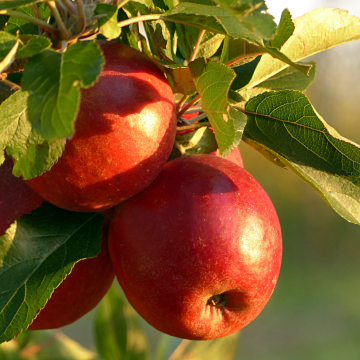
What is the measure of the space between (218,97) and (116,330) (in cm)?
66

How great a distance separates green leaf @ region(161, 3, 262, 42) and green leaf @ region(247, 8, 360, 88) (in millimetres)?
180

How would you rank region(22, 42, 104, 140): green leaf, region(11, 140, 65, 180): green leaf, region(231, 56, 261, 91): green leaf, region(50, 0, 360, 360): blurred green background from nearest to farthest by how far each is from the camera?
region(22, 42, 104, 140): green leaf < region(11, 140, 65, 180): green leaf < region(231, 56, 261, 91): green leaf < region(50, 0, 360, 360): blurred green background

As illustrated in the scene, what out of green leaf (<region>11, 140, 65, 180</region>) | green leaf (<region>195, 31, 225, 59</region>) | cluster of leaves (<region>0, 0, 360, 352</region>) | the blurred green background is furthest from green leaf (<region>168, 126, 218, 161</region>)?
the blurred green background

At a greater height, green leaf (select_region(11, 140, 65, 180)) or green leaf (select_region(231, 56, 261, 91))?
green leaf (select_region(11, 140, 65, 180))

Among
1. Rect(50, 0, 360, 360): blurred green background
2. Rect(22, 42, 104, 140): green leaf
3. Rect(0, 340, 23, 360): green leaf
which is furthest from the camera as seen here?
Rect(50, 0, 360, 360): blurred green background

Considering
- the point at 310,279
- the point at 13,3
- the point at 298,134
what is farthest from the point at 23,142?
the point at 310,279

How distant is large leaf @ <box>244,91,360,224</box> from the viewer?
0.53 meters

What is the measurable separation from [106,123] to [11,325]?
26cm

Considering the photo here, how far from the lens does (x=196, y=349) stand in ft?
3.15

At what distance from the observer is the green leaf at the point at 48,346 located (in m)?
0.92

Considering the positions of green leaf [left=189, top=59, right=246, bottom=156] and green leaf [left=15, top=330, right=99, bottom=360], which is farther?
green leaf [left=15, top=330, right=99, bottom=360]

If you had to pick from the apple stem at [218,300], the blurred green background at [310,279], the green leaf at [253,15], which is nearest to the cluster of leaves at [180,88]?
the green leaf at [253,15]

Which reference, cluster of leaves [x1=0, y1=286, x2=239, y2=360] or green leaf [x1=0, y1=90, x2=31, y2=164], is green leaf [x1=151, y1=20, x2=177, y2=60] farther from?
cluster of leaves [x1=0, y1=286, x2=239, y2=360]

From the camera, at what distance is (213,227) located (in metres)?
0.49
